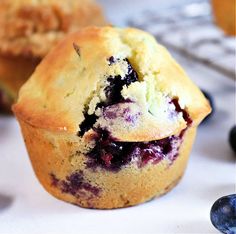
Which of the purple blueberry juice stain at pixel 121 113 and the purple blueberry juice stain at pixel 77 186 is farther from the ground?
the purple blueberry juice stain at pixel 121 113

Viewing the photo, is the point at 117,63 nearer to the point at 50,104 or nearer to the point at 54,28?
the point at 50,104

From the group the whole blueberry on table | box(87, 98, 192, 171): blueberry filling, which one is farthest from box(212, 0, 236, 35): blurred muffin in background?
the whole blueberry on table

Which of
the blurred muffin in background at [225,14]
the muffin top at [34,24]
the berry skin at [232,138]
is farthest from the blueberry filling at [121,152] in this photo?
the blurred muffin in background at [225,14]

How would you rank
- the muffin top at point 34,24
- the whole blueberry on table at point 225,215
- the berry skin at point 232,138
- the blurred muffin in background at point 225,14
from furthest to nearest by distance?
1. the blurred muffin in background at point 225,14
2. the muffin top at point 34,24
3. the berry skin at point 232,138
4. the whole blueberry on table at point 225,215

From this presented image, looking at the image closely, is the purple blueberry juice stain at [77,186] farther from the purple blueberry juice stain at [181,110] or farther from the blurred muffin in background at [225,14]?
the blurred muffin in background at [225,14]

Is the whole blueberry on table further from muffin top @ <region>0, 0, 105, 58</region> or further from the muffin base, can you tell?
muffin top @ <region>0, 0, 105, 58</region>

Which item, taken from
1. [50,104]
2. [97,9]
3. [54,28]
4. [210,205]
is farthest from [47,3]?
[210,205]

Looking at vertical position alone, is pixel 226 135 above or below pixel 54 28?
below
